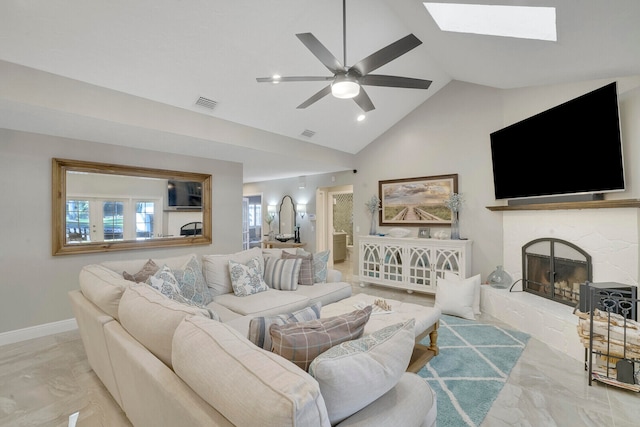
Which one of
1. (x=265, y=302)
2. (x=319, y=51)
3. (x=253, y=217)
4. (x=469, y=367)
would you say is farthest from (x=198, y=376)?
(x=253, y=217)

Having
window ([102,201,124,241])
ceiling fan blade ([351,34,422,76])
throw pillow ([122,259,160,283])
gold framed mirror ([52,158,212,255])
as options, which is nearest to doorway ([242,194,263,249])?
gold framed mirror ([52,158,212,255])

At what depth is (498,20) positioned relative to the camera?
109 inches

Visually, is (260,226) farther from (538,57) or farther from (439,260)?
(538,57)

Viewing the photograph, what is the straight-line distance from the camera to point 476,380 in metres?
2.36

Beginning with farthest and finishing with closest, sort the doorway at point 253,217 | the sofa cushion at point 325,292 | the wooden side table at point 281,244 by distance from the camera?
the doorway at point 253,217
the wooden side table at point 281,244
the sofa cushion at point 325,292

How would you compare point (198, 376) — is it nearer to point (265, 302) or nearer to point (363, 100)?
point (265, 302)

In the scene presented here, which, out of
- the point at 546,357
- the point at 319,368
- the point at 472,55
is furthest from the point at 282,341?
the point at 472,55

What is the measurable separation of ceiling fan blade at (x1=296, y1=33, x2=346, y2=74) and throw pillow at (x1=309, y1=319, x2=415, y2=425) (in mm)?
1927

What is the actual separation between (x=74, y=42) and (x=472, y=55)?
12.7 ft

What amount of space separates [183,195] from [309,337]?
405 centimetres

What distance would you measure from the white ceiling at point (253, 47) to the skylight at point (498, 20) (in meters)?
0.08

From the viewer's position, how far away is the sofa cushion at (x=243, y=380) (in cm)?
76

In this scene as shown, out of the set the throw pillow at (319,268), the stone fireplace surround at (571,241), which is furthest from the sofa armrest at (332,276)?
the stone fireplace surround at (571,241)

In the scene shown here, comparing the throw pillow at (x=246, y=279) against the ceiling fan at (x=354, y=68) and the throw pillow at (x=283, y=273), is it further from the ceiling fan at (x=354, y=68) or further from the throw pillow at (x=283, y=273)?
the ceiling fan at (x=354, y=68)
